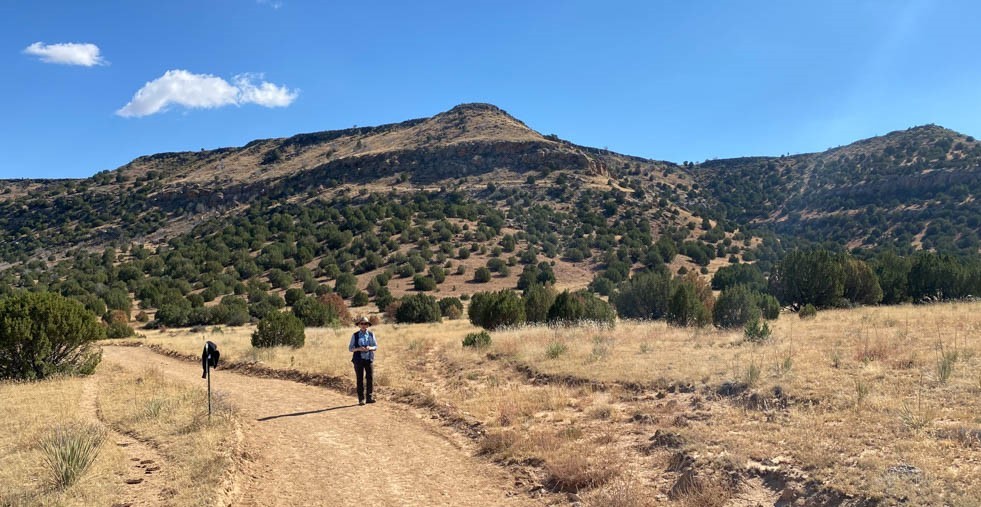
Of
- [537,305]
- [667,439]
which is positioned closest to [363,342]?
[667,439]

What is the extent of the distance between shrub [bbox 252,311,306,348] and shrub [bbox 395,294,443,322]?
507 inches

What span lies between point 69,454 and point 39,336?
392 inches

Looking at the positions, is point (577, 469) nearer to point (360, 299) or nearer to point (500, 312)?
point (500, 312)

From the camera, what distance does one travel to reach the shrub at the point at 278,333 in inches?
763

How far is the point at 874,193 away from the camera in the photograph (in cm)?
6762

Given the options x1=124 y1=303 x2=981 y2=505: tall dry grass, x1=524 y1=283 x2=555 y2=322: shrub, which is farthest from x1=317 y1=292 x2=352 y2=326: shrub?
x1=124 y1=303 x2=981 y2=505: tall dry grass

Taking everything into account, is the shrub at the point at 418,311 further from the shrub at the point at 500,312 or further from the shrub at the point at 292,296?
the shrub at the point at 292,296

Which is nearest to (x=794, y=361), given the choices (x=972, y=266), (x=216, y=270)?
(x=972, y=266)

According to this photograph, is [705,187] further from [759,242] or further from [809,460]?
[809,460]

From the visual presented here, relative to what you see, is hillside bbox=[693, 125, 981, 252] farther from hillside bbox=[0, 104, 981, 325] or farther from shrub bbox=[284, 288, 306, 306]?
shrub bbox=[284, 288, 306, 306]

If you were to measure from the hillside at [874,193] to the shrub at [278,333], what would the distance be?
5484 cm

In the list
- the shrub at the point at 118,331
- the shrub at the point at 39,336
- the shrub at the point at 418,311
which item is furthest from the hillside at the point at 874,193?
the shrub at the point at 118,331

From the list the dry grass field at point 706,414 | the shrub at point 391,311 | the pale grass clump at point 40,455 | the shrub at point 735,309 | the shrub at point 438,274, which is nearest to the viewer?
the dry grass field at point 706,414

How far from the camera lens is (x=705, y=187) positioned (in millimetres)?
93625
